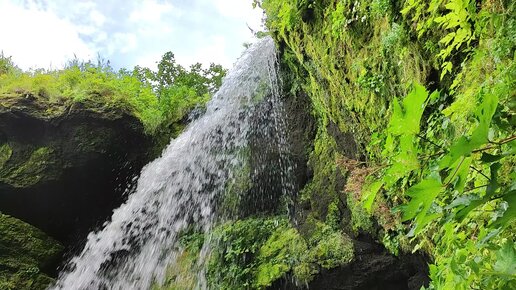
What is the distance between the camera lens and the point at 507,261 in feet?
3.27

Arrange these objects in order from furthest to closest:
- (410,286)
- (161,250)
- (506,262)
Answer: (161,250) → (410,286) → (506,262)

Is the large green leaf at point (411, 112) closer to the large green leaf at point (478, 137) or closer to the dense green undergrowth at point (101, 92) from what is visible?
the large green leaf at point (478, 137)

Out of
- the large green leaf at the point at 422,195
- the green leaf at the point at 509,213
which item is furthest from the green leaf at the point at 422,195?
the green leaf at the point at 509,213

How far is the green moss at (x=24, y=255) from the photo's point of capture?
7809mm

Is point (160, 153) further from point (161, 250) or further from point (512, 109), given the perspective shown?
point (512, 109)

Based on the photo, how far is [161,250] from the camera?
24.8 ft

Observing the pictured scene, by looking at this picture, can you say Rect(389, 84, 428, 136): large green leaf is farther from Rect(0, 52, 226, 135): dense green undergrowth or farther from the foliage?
Rect(0, 52, 226, 135): dense green undergrowth

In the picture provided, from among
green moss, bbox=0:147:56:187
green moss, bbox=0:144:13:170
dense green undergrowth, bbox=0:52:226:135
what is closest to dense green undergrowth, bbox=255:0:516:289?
dense green undergrowth, bbox=0:52:226:135

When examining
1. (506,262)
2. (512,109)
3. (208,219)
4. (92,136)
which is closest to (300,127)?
(208,219)

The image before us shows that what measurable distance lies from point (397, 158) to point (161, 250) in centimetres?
705

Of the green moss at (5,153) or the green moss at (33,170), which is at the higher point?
the green moss at (5,153)

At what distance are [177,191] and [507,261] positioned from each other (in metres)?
7.67

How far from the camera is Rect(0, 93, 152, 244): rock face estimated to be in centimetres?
846

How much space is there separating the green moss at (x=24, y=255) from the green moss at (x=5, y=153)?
1.16m
